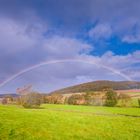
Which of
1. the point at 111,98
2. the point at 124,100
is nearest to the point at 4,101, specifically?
the point at 111,98

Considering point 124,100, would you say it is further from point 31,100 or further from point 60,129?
point 60,129

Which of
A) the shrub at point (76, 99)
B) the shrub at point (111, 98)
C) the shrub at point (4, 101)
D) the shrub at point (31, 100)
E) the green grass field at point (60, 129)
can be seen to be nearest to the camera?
the green grass field at point (60, 129)

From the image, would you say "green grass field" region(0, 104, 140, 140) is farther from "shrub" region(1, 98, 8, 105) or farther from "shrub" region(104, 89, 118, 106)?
"shrub" region(1, 98, 8, 105)

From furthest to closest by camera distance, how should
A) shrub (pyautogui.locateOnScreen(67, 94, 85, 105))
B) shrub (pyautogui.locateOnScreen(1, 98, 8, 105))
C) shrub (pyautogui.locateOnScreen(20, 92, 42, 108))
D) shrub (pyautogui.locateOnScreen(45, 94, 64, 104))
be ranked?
1. shrub (pyautogui.locateOnScreen(45, 94, 64, 104))
2. shrub (pyautogui.locateOnScreen(67, 94, 85, 105))
3. shrub (pyautogui.locateOnScreen(1, 98, 8, 105))
4. shrub (pyautogui.locateOnScreen(20, 92, 42, 108))

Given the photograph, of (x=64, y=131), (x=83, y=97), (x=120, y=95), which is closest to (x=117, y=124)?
(x=64, y=131)

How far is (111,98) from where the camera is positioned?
71000 millimetres

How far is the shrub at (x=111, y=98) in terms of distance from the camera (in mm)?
70062

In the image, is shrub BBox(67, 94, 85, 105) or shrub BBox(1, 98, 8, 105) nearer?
shrub BBox(1, 98, 8, 105)

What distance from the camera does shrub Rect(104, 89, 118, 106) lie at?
230ft

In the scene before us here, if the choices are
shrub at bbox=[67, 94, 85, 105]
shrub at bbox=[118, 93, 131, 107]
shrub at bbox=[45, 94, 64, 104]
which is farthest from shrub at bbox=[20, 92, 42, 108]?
shrub at bbox=[118, 93, 131, 107]

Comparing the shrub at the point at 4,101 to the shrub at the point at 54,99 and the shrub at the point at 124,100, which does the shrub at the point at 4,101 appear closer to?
the shrub at the point at 54,99

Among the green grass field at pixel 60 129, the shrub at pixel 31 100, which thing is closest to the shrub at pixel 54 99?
the shrub at pixel 31 100

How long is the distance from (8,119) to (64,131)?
20.1 feet

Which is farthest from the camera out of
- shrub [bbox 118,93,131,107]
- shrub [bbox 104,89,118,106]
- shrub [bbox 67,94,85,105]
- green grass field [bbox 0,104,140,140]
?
→ shrub [bbox 67,94,85,105]
